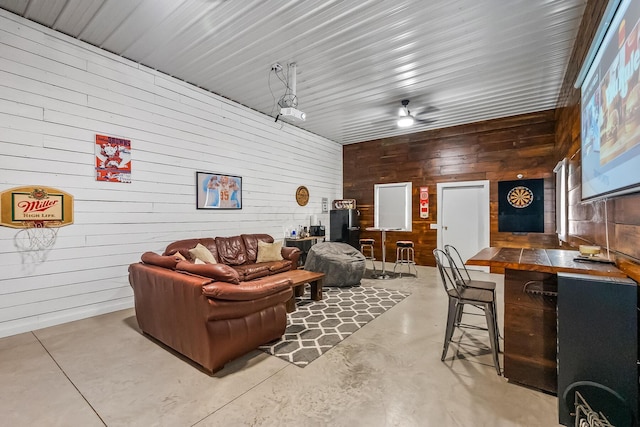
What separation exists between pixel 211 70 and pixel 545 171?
639 centimetres

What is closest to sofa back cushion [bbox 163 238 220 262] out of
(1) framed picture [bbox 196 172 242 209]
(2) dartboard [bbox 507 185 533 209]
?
(1) framed picture [bbox 196 172 242 209]

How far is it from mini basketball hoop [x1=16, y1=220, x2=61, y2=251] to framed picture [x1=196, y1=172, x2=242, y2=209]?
184 cm

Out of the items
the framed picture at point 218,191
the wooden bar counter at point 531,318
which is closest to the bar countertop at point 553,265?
the wooden bar counter at point 531,318

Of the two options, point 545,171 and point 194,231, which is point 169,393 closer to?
point 194,231

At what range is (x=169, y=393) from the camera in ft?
6.86

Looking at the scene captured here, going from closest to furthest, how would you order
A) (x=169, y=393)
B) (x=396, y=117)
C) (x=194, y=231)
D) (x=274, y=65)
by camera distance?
(x=169, y=393) → (x=274, y=65) → (x=194, y=231) → (x=396, y=117)

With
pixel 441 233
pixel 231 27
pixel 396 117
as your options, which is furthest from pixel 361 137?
pixel 231 27

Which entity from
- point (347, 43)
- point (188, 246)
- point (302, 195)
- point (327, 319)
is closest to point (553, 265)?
point (327, 319)

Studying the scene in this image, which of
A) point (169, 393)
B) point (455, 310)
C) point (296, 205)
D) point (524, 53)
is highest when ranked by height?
point (524, 53)

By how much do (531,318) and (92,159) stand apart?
4.93 m

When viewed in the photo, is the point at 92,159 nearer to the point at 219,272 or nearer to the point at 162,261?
the point at 162,261

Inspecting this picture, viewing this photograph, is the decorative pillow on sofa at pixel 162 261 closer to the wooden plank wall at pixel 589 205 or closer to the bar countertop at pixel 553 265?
the bar countertop at pixel 553 265

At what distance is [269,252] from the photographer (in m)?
5.11

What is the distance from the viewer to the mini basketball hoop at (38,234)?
316 centimetres
